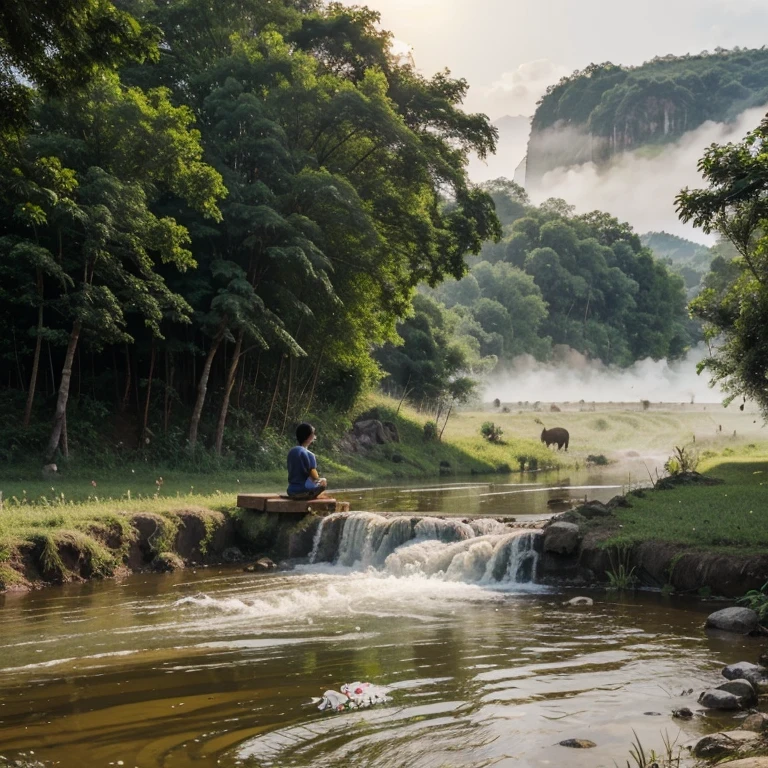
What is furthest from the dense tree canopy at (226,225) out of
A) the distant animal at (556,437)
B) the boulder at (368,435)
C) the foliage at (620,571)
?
the distant animal at (556,437)

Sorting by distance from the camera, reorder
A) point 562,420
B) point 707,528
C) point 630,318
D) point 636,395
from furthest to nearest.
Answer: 1. point 630,318
2. point 636,395
3. point 562,420
4. point 707,528

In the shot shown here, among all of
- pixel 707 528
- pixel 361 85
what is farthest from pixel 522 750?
pixel 361 85

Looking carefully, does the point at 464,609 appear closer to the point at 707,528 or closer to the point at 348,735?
the point at 707,528

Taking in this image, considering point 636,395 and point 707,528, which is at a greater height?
point 636,395

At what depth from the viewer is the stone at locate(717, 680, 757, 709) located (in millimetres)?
7965

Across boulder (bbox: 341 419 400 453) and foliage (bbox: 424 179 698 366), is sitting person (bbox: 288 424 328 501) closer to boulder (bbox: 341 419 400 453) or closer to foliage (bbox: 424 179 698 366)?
boulder (bbox: 341 419 400 453)

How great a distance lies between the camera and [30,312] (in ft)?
91.5

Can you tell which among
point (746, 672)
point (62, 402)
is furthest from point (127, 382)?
point (746, 672)

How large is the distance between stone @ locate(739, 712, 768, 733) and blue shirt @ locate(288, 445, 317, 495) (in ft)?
38.1

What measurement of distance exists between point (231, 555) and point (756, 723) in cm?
1269

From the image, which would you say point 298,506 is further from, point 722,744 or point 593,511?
point 722,744

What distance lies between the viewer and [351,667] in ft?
31.4

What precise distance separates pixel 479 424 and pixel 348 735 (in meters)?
49.3

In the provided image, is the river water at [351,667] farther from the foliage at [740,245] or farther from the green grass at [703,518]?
the foliage at [740,245]
